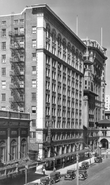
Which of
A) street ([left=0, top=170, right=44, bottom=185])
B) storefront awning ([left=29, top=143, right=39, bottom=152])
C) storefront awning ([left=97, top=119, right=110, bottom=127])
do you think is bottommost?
street ([left=0, top=170, right=44, bottom=185])

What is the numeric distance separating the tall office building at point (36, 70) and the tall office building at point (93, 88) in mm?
32844

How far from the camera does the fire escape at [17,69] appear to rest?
72812 mm

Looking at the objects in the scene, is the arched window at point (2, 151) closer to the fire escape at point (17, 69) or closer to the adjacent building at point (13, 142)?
the adjacent building at point (13, 142)

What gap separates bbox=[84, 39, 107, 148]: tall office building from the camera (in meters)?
113

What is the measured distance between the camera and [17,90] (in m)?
73.3

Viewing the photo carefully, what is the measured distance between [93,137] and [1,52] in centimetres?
6025

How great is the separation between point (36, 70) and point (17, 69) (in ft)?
17.0

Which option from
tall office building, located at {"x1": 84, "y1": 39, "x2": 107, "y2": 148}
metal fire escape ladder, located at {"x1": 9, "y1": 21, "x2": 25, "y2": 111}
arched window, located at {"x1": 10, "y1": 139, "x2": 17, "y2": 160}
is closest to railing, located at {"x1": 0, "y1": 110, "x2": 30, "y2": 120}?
arched window, located at {"x1": 10, "y1": 139, "x2": 17, "y2": 160}

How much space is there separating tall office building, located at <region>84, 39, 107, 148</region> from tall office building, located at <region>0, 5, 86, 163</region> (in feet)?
108

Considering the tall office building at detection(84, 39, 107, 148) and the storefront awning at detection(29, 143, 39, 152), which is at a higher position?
the tall office building at detection(84, 39, 107, 148)

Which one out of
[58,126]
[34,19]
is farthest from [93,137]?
[34,19]

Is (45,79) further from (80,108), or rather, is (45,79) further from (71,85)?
(80,108)

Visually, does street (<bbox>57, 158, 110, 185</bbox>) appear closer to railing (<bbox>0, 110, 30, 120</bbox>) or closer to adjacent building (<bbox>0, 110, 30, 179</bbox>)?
adjacent building (<bbox>0, 110, 30, 179</bbox>)

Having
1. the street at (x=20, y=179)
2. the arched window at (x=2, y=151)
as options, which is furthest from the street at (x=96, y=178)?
the arched window at (x=2, y=151)
